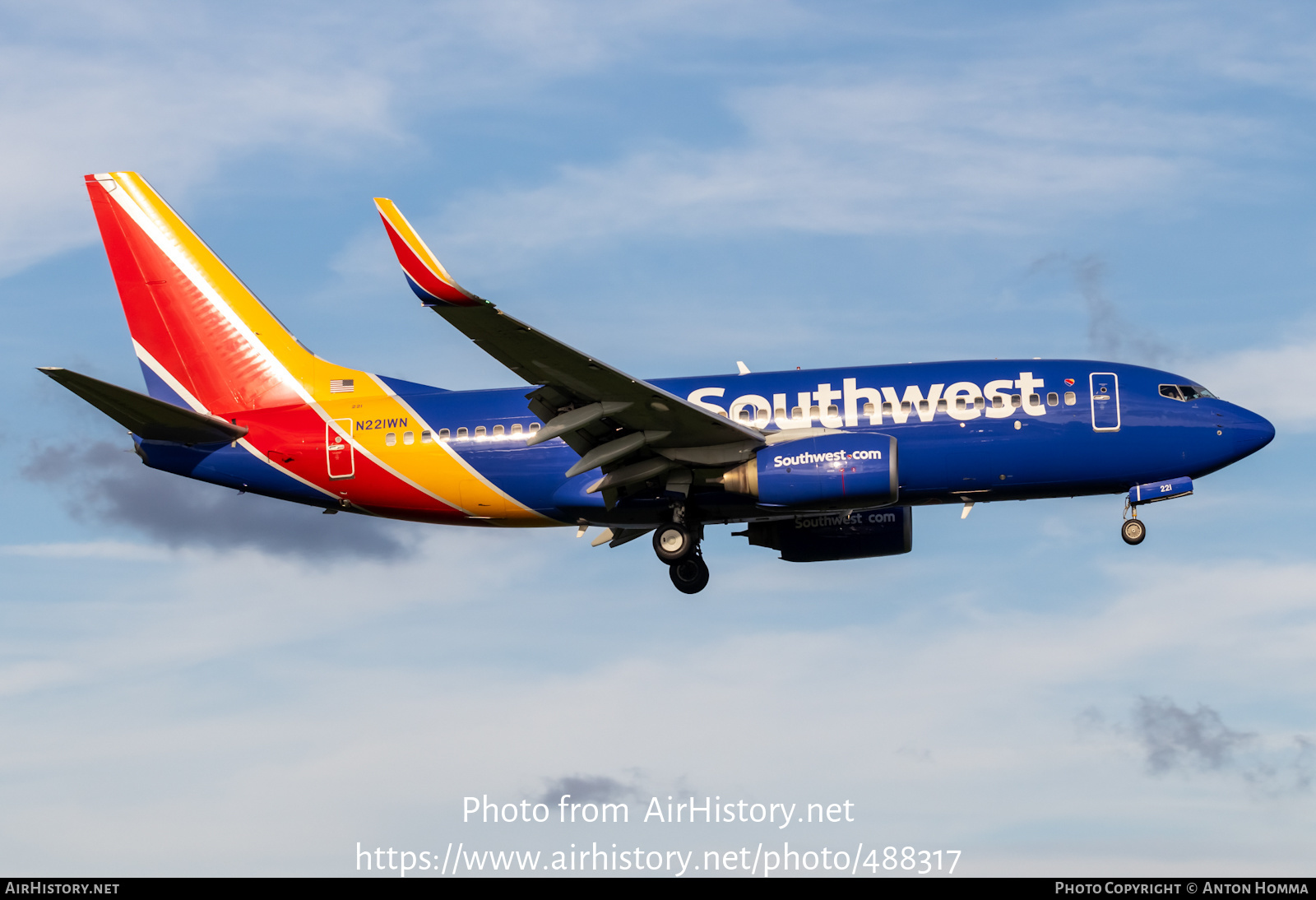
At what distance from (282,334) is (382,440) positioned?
17.3 ft

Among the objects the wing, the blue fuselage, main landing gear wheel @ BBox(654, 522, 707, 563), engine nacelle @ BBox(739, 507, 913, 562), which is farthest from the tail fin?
engine nacelle @ BBox(739, 507, 913, 562)

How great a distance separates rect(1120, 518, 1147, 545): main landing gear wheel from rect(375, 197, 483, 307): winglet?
57.0ft

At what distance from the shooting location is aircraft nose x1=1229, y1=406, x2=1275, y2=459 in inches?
1446

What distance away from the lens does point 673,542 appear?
37.9 meters

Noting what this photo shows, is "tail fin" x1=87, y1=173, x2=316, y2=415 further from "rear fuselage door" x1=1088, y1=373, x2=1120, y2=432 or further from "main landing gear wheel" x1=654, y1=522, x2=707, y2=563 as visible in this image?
"rear fuselage door" x1=1088, y1=373, x2=1120, y2=432

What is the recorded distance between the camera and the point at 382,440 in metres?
38.3

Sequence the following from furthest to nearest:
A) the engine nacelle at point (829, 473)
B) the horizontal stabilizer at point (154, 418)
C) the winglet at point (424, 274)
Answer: the horizontal stabilizer at point (154, 418), the engine nacelle at point (829, 473), the winglet at point (424, 274)

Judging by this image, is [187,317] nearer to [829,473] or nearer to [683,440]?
[683,440]

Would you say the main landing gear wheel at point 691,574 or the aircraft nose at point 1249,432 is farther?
the main landing gear wheel at point 691,574

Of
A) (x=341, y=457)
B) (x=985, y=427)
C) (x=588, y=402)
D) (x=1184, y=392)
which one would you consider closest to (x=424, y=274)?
(x=588, y=402)

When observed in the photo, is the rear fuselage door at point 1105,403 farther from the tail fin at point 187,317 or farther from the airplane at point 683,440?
the tail fin at point 187,317

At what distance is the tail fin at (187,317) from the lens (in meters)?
40.3

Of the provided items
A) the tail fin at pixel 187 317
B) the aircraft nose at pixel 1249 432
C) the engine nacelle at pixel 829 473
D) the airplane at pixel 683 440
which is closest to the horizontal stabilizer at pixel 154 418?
the airplane at pixel 683 440

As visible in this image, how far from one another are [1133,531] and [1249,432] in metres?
3.83
